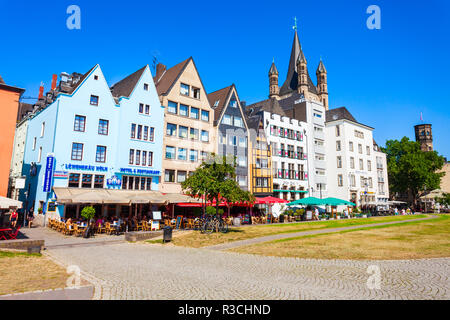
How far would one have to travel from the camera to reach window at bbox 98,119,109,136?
3144cm

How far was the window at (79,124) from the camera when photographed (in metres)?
30.0

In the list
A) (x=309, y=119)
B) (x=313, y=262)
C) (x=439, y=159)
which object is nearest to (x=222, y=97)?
(x=309, y=119)

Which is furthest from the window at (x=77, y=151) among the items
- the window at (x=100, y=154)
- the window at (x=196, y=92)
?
the window at (x=196, y=92)

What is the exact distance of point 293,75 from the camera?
113 meters

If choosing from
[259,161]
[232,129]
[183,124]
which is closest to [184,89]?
[183,124]

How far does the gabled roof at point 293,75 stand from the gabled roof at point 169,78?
76.1 meters

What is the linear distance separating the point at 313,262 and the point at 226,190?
1044 centimetres

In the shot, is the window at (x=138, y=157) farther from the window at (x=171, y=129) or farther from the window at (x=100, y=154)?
the window at (x=171, y=129)

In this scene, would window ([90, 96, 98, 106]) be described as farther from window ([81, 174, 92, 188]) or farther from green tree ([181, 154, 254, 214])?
green tree ([181, 154, 254, 214])

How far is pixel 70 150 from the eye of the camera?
29.2 meters

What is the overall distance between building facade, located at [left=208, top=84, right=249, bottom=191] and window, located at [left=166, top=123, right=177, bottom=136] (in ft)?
20.4
